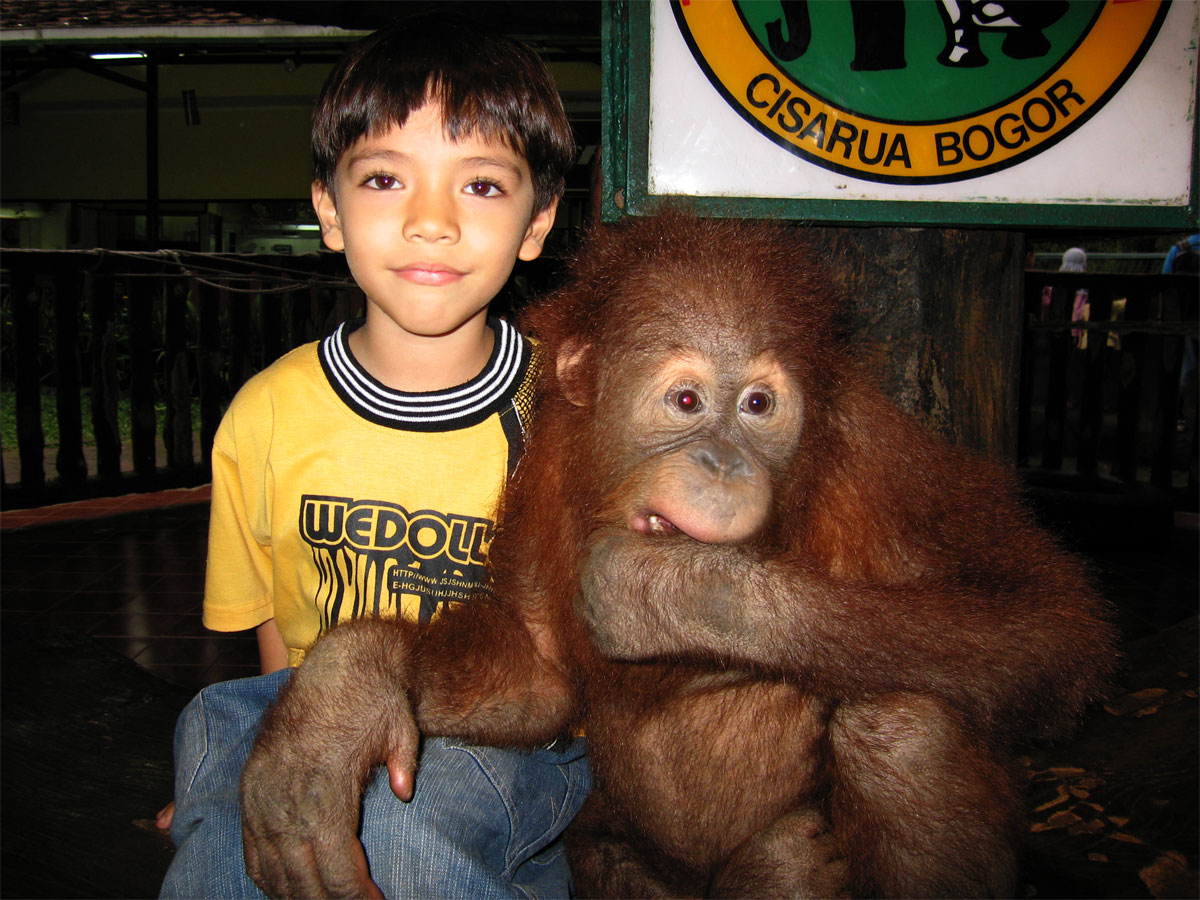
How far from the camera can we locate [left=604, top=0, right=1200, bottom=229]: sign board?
2.04m

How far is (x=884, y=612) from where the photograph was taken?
153cm

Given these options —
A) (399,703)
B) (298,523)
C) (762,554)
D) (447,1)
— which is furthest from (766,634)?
(447,1)

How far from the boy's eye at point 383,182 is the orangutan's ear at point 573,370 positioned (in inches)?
18.1

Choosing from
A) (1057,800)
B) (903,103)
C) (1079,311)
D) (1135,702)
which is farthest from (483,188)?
(1079,311)

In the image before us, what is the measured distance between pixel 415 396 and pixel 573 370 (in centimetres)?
38

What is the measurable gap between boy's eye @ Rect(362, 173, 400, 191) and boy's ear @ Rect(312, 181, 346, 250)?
19 cm

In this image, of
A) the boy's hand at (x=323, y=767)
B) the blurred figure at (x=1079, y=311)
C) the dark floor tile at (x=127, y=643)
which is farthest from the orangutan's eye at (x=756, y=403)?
the blurred figure at (x=1079, y=311)

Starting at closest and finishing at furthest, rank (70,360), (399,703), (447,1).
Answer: (399,703), (447,1), (70,360)

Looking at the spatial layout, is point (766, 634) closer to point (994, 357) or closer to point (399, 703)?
point (399, 703)

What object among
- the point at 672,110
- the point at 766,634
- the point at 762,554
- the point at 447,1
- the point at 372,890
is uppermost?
the point at 447,1

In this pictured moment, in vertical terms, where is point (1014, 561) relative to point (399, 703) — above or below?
above

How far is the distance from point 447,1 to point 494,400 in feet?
8.17

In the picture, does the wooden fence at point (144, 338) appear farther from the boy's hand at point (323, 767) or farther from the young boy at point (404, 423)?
the boy's hand at point (323, 767)

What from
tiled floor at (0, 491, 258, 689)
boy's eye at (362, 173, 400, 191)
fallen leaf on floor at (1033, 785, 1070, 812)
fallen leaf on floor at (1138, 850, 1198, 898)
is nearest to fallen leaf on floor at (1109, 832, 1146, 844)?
fallen leaf on floor at (1138, 850, 1198, 898)
